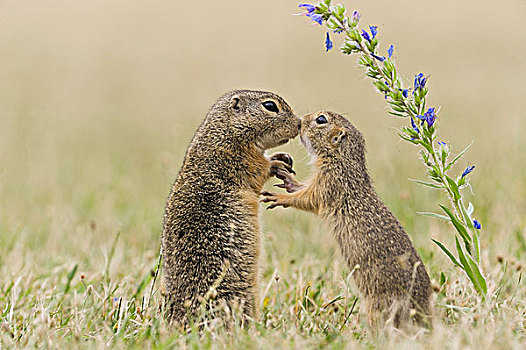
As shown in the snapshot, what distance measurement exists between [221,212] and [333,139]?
3.40 ft

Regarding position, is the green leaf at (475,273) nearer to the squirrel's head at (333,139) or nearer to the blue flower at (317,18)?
the squirrel's head at (333,139)

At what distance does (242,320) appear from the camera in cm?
452

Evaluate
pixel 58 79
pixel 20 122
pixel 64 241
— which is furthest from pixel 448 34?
pixel 64 241

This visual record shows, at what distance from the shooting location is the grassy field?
15.4 feet

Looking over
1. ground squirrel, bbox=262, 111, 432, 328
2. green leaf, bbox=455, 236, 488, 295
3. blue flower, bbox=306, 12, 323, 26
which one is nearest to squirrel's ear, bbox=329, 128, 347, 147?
ground squirrel, bbox=262, 111, 432, 328

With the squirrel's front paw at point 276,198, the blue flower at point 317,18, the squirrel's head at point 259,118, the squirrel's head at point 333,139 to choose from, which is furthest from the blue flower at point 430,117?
the squirrel's head at point 259,118

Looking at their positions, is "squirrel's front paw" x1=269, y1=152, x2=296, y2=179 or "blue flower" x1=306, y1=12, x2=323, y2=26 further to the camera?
"squirrel's front paw" x1=269, y1=152, x2=296, y2=179

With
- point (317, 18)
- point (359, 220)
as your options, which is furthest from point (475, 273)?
point (317, 18)

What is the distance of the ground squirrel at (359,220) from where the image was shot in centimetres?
445

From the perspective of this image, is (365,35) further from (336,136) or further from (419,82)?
(336,136)

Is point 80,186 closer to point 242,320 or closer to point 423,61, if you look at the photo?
point 242,320

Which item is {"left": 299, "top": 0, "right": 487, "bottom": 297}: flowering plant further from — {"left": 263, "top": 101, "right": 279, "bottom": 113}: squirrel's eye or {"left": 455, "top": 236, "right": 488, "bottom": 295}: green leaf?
{"left": 263, "top": 101, "right": 279, "bottom": 113}: squirrel's eye

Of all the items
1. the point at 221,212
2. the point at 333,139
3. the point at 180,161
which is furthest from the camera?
the point at 180,161

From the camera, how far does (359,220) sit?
4.76m
